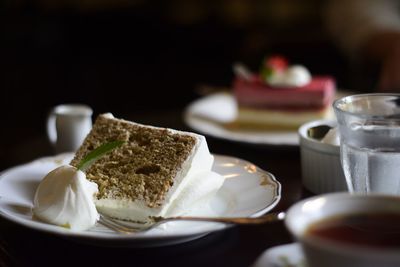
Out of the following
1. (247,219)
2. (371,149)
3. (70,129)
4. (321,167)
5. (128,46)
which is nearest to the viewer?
(247,219)

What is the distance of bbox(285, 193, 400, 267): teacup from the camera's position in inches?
30.4

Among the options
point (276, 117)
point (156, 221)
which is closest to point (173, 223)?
point (156, 221)

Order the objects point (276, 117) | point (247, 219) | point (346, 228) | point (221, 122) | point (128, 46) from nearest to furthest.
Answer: point (346, 228) < point (247, 219) < point (221, 122) < point (276, 117) < point (128, 46)

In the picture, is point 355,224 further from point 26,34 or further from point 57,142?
point 26,34

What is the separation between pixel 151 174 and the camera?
120cm

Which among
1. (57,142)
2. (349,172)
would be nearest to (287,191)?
(349,172)

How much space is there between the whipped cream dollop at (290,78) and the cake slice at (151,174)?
1.02m

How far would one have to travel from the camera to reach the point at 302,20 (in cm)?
462

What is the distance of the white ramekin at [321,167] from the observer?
1.33 metres

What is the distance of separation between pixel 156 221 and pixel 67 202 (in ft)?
0.49

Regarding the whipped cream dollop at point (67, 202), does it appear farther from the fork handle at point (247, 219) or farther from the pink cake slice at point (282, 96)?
the pink cake slice at point (282, 96)

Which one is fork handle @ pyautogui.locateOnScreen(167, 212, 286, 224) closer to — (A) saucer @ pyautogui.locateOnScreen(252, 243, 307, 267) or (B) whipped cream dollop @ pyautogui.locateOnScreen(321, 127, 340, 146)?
(A) saucer @ pyautogui.locateOnScreen(252, 243, 307, 267)

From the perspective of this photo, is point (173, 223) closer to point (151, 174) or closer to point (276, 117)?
point (151, 174)

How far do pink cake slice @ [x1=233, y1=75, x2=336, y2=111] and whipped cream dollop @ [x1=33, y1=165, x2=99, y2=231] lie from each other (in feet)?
3.95
